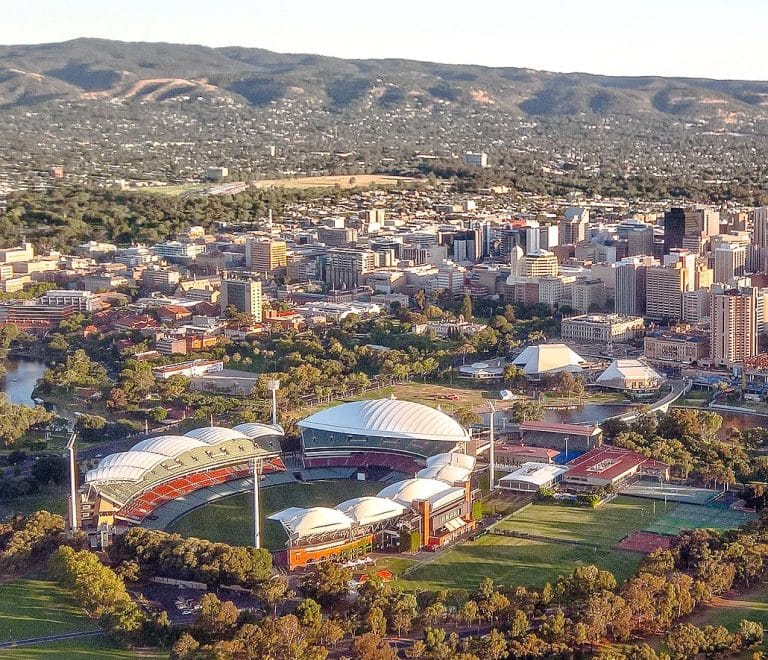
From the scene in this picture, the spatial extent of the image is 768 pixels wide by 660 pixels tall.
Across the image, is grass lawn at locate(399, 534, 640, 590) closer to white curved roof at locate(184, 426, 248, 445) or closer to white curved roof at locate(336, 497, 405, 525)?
white curved roof at locate(336, 497, 405, 525)

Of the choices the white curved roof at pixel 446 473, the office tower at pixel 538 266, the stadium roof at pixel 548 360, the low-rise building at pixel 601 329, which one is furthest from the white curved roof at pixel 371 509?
the office tower at pixel 538 266

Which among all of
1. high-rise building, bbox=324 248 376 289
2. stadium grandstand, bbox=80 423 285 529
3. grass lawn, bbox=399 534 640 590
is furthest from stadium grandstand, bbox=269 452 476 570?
high-rise building, bbox=324 248 376 289

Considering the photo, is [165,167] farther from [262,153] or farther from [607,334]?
[607,334]

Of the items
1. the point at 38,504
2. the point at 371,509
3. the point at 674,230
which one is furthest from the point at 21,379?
the point at 674,230

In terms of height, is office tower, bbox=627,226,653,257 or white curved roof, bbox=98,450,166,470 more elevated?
office tower, bbox=627,226,653,257

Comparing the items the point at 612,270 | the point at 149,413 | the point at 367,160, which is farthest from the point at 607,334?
the point at 367,160

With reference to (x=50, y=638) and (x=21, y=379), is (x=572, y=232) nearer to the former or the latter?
(x=21, y=379)

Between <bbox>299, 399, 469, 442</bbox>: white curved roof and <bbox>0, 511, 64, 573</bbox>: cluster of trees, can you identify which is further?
<bbox>299, 399, 469, 442</bbox>: white curved roof
